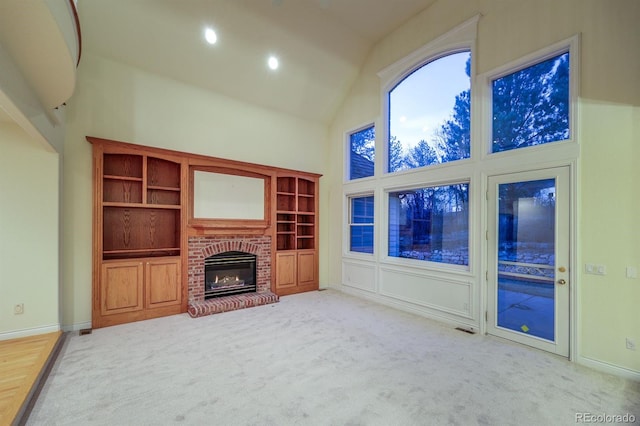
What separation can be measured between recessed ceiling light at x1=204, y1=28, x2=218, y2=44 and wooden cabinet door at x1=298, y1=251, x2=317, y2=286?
4.30 m

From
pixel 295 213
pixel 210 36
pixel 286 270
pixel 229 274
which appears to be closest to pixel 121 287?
pixel 229 274

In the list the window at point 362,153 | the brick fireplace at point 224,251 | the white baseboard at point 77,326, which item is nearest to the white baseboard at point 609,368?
the window at point 362,153

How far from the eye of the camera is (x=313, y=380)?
8.84 feet

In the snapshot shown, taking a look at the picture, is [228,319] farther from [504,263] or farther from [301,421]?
[504,263]

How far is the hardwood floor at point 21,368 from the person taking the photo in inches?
85.0

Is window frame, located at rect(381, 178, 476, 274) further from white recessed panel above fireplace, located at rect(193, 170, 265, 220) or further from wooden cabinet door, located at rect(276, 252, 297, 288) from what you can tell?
white recessed panel above fireplace, located at rect(193, 170, 265, 220)

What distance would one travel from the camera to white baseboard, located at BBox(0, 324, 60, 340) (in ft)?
11.2

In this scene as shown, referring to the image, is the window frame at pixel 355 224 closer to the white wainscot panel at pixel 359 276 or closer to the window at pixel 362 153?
the white wainscot panel at pixel 359 276

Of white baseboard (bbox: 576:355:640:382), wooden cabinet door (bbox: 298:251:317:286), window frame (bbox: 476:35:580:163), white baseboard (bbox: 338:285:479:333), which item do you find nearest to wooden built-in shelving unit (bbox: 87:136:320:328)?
wooden cabinet door (bbox: 298:251:317:286)

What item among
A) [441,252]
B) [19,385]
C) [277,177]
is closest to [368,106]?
[277,177]

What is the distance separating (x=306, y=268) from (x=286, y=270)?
521 mm

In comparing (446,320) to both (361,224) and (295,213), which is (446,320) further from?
(295,213)

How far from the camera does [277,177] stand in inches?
237

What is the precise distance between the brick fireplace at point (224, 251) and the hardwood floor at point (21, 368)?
1.73 metres
